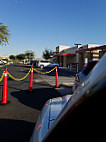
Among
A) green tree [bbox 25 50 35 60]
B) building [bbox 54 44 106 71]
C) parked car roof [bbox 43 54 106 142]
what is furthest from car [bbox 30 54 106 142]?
green tree [bbox 25 50 35 60]

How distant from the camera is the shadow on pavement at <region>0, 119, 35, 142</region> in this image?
2553mm

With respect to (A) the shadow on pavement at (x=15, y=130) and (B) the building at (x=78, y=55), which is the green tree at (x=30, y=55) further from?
(A) the shadow on pavement at (x=15, y=130)

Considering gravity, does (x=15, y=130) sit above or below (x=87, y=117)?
below

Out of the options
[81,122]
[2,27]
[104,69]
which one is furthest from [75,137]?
[2,27]

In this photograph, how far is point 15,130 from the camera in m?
2.84

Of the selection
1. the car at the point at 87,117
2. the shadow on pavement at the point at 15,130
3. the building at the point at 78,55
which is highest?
the building at the point at 78,55

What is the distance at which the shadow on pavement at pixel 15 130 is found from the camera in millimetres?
2553

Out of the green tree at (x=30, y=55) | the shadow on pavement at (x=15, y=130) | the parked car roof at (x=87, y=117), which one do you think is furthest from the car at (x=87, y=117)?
the green tree at (x=30, y=55)

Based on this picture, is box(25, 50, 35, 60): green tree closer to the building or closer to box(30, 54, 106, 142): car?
the building

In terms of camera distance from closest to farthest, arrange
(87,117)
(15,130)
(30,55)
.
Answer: (87,117) < (15,130) < (30,55)

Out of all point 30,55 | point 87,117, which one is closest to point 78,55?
point 87,117

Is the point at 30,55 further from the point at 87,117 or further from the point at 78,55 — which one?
the point at 87,117

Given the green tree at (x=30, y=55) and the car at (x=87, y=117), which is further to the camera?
the green tree at (x=30, y=55)

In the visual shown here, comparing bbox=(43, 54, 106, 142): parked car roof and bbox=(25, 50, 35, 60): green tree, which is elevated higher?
bbox=(25, 50, 35, 60): green tree
